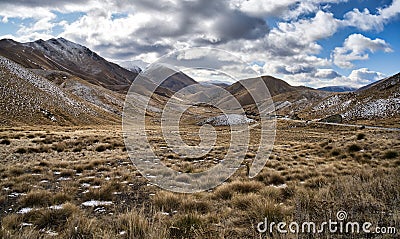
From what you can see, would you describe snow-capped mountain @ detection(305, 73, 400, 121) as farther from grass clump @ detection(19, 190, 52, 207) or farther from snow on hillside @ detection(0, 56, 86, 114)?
snow on hillside @ detection(0, 56, 86, 114)

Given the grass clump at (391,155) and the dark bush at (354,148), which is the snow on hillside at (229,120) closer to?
the dark bush at (354,148)

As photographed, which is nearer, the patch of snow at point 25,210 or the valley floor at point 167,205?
the valley floor at point 167,205

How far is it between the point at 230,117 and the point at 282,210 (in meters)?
81.9

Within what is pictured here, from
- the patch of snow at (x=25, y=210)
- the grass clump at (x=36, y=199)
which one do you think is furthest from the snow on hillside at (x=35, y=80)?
the patch of snow at (x=25, y=210)

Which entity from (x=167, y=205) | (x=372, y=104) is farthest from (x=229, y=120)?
(x=167, y=205)

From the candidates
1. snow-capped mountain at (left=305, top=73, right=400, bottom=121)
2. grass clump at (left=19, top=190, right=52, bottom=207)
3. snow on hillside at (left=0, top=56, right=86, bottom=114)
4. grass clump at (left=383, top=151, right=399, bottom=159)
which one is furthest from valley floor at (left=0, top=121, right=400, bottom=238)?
snow-capped mountain at (left=305, top=73, right=400, bottom=121)

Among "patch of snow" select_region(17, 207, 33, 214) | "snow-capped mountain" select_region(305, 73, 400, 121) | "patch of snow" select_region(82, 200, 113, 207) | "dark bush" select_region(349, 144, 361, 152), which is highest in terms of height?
"snow-capped mountain" select_region(305, 73, 400, 121)

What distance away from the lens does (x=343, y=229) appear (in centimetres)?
478

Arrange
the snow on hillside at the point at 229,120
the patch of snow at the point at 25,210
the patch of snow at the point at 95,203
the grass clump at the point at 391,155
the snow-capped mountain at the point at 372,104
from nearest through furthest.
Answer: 1. the patch of snow at the point at 25,210
2. the patch of snow at the point at 95,203
3. the grass clump at the point at 391,155
4. the snow-capped mountain at the point at 372,104
5. the snow on hillside at the point at 229,120

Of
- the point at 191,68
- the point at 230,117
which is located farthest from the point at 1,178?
the point at 230,117

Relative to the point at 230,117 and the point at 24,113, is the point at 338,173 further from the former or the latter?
the point at 230,117

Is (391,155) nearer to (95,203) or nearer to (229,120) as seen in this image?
(95,203)

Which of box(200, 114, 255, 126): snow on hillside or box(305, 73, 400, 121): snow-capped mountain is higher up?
box(305, 73, 400, 121): snow-capped mountain

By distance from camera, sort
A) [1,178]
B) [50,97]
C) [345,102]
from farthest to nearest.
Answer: [345,102], [50,97], [1,178]
